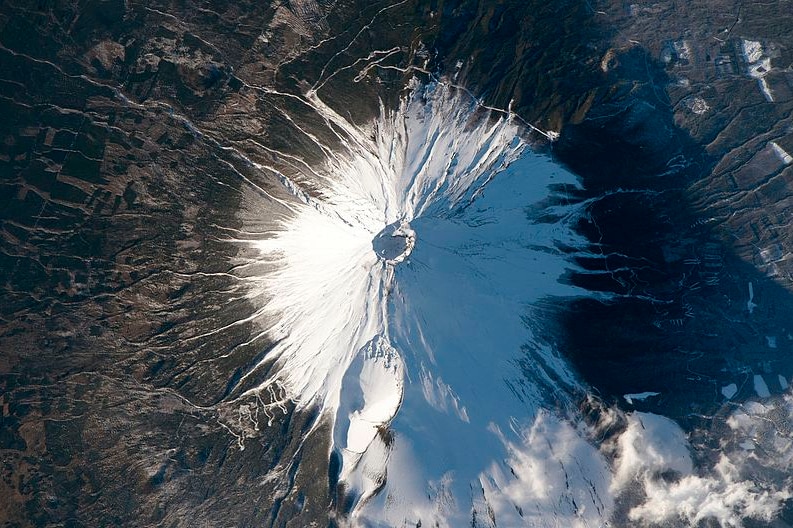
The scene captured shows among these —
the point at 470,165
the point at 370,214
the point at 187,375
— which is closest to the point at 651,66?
the point at 470,165

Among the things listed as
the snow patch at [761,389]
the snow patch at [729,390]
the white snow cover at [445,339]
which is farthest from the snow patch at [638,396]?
the snow patch at [761,389]

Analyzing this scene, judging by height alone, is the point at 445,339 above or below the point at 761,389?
below

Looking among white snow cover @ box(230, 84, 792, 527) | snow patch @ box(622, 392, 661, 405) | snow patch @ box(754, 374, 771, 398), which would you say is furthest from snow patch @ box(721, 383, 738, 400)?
snow patch @ box(622, 392, 661, 405)

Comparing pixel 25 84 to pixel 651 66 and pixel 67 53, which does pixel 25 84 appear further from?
pixel 651 66

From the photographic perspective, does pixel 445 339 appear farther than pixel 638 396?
Yes

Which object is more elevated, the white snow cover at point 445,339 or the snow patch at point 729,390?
the snow patch at point 729,390

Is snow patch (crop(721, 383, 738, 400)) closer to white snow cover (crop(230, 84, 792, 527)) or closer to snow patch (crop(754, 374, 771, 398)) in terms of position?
snow patch (crop(754, 374, 771, 398))

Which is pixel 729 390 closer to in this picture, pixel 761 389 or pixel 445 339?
pixel 761 389

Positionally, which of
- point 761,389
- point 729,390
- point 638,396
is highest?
point 761,389

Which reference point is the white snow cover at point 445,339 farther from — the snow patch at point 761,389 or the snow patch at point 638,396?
the snow patch at point 761,389

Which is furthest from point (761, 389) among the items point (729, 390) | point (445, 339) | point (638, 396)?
point (445, 339)
